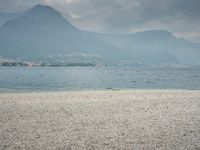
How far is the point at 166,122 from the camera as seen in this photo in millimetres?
21125

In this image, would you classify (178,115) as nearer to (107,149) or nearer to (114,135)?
(114,135)

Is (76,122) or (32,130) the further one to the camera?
(76,122)

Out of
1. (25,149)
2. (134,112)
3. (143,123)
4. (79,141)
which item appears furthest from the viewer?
(134,112)

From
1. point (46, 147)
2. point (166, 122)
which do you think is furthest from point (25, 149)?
point (166, 122)

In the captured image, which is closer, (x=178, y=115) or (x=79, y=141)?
(x=79, y=141)

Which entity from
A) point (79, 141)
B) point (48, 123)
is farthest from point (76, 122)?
point (79, 141)

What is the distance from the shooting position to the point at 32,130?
732 inches

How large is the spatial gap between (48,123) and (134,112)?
8029 millimetres

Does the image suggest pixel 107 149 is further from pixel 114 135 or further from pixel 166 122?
pixel 166 122

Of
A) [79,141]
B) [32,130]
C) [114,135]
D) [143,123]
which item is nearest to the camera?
[79,141]

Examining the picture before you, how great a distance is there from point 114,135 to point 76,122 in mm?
4572

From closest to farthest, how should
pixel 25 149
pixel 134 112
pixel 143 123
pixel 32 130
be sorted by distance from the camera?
pixel 25 149 → pixel 32 130 → pixel 143 123 → pixel 134 112

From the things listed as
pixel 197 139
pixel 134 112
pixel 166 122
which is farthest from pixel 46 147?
pixel 134 112

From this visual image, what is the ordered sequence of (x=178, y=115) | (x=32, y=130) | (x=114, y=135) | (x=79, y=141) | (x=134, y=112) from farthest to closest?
1. (x=134, y=112)
2. (x=178, y=115)
3. (x=32, y=130)
4. (x=114, y=135)
5. (x=79, y=141)
